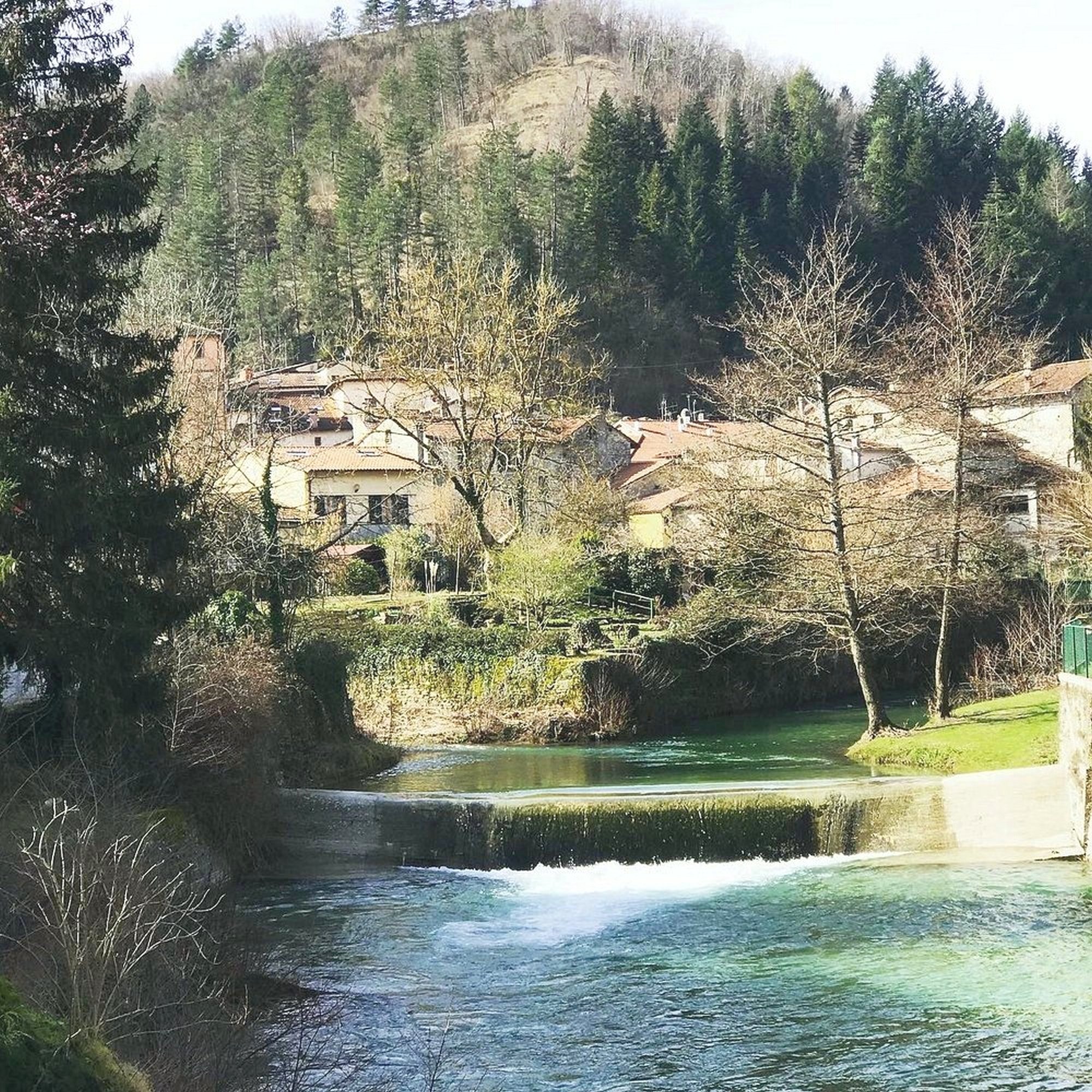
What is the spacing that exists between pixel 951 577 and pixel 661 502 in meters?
24.5

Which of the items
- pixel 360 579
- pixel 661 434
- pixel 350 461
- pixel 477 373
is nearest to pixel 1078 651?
pixel 477 373

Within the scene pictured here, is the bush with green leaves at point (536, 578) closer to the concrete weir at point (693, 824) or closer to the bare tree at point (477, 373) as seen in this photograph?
the bare tree at point (477, 373)

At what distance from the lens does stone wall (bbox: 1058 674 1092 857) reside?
723 inches

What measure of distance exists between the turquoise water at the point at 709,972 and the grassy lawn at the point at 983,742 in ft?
14.3

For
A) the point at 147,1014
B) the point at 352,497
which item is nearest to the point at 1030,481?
the point at 352,497

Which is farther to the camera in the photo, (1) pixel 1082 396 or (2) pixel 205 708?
(1) pixel 1082 396

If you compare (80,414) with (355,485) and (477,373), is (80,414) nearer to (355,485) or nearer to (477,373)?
(477,373)

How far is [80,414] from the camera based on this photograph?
16.4 m

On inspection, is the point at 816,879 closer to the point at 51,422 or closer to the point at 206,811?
the point at 206,811

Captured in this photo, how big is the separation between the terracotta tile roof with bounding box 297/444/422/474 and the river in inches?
1267

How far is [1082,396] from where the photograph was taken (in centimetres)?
4338

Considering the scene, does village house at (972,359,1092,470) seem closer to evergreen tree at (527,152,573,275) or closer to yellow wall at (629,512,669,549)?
yellow wall at (629,512,669,549)

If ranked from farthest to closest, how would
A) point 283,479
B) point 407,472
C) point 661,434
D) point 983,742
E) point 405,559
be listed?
point 661,434 → point 283,479 → point 407,472 → point 405,559 → point 983,742

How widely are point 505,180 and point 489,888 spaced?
203 ft
